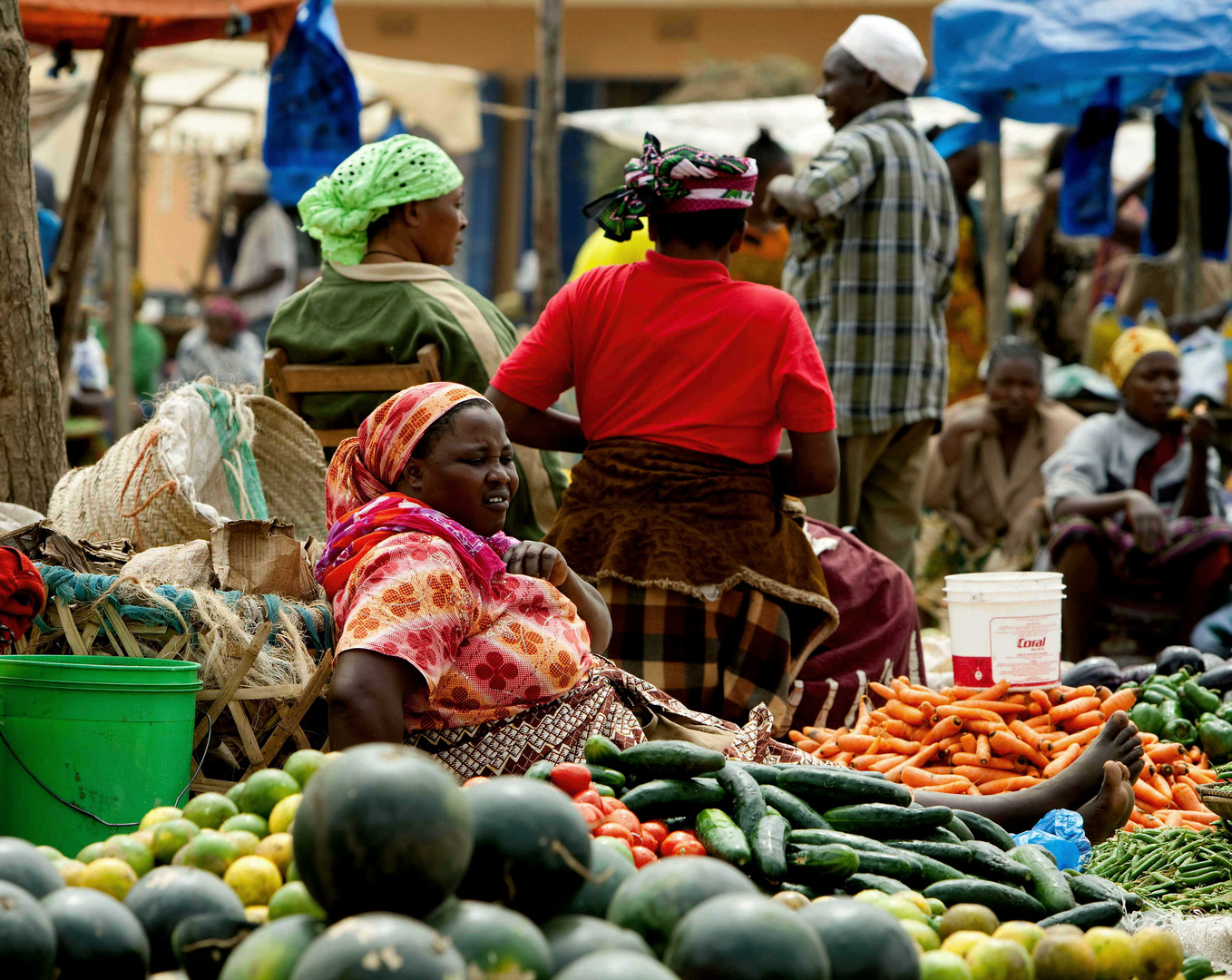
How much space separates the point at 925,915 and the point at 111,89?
4890mm

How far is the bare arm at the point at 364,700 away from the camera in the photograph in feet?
9.27

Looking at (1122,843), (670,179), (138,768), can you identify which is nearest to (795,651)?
(1122,843)

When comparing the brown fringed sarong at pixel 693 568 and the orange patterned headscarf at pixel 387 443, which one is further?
the brown fringed sarong at pixel 693 568

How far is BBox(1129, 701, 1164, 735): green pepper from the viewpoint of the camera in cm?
439

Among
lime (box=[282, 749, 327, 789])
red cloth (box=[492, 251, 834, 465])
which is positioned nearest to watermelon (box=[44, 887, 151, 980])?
lime (box=[282, 749, 327, 789])

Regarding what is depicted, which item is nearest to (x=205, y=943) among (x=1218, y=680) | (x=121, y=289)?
(x=1218, y=680)

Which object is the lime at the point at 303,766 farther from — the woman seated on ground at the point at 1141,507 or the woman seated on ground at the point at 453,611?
the woman seated on ground at the point at 1141,507

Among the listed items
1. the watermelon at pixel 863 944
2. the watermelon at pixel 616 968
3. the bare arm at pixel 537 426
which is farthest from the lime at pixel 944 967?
the bare arm at pixel 537 426

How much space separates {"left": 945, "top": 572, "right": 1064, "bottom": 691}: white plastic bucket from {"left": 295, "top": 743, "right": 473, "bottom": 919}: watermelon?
106 inches

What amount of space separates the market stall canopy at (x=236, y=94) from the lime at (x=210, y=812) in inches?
334

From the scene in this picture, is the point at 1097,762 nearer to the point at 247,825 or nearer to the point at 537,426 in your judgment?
the point at 537,426

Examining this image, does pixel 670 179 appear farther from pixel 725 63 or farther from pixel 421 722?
pixel 725 63

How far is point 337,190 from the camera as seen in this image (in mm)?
4680

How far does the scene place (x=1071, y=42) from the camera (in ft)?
25.0
